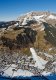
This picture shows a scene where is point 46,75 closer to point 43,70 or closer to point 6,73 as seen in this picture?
point 43,70

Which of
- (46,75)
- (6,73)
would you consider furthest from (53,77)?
(6,73)

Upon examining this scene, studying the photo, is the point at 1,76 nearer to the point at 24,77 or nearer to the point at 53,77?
the point at 24,77

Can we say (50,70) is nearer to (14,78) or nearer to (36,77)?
(36,77)

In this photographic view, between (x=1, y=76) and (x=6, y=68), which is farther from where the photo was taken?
(x=6, y=68)

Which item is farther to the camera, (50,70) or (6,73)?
(50,70)

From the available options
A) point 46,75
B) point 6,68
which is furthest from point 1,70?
point 46,75

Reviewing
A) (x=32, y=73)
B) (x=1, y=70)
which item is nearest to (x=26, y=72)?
(x=32, y=73)

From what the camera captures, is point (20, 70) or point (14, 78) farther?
point (20, 70)
